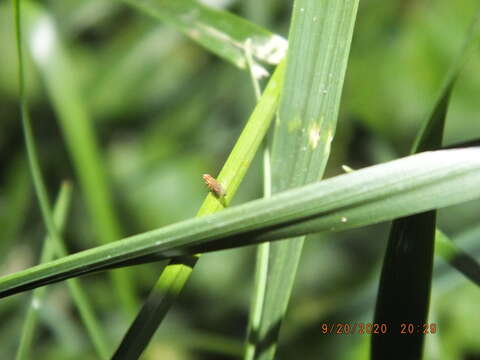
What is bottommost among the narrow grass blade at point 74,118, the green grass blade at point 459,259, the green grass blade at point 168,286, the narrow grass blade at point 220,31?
the green grass blade at point 168,286

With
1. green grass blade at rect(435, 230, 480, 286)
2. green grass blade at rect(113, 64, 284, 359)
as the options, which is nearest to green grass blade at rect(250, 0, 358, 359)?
green grass blade at rect(113, 64, 284, 359)

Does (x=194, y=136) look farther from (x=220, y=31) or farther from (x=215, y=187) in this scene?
(x=215, y=187)

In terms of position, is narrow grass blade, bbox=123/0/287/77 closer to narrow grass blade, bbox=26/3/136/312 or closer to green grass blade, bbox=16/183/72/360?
green grass blade, bbox=16/183/72/360

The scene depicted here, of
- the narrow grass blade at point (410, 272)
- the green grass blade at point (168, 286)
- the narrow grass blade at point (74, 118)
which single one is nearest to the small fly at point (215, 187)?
the green grass blade at point (168, 286)

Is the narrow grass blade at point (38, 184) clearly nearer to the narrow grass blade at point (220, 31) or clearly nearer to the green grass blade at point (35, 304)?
the green grass blade at point (35, 304)

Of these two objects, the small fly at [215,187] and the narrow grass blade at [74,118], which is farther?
the narrow grass blade at [74,118]

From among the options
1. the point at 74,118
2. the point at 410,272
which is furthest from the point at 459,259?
the point at 74,118

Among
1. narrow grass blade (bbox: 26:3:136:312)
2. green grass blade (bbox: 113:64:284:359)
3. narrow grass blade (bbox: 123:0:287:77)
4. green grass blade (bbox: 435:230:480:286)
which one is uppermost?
narrow grass blade (bbox: 26:3:136:312)
